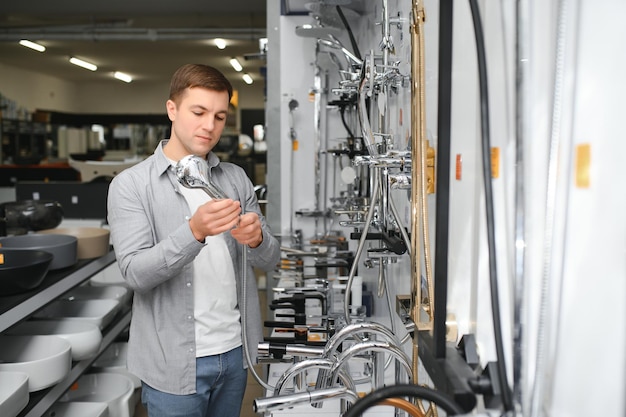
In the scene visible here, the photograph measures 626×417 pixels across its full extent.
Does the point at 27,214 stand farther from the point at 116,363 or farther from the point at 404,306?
the point at 404,306

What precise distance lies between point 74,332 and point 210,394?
1.30m

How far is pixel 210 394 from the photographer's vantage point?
1609 mm

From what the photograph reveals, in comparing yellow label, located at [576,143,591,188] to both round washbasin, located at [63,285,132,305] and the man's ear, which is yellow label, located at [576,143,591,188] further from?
round washbasin, located at [63,285,132,305]

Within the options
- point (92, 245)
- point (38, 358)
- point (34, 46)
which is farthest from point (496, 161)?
point (34, 46)

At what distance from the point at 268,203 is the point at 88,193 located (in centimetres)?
168

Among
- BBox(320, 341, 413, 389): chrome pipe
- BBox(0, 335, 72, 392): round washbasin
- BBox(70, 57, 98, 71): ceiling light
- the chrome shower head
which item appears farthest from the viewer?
BBox(70, 57, 98, 71): ceiling light

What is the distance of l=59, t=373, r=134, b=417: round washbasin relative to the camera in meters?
2.79

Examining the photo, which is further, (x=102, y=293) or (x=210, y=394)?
(x=102, y=293)

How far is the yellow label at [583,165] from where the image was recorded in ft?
2.24

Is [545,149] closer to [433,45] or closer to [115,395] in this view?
[433,45]

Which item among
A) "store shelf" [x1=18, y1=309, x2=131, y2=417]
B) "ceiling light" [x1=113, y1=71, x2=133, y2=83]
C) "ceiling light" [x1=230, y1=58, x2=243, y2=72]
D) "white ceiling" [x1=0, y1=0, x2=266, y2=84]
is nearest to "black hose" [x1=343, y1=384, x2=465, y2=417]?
"store shelf" [x1=18, y1=309, x2=131, y2=417]

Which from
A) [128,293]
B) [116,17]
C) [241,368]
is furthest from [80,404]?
[116,17]

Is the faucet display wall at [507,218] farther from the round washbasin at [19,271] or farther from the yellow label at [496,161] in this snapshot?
the round washbasin at [19,271]

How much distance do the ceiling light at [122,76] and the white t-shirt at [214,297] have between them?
1260 centimetres
